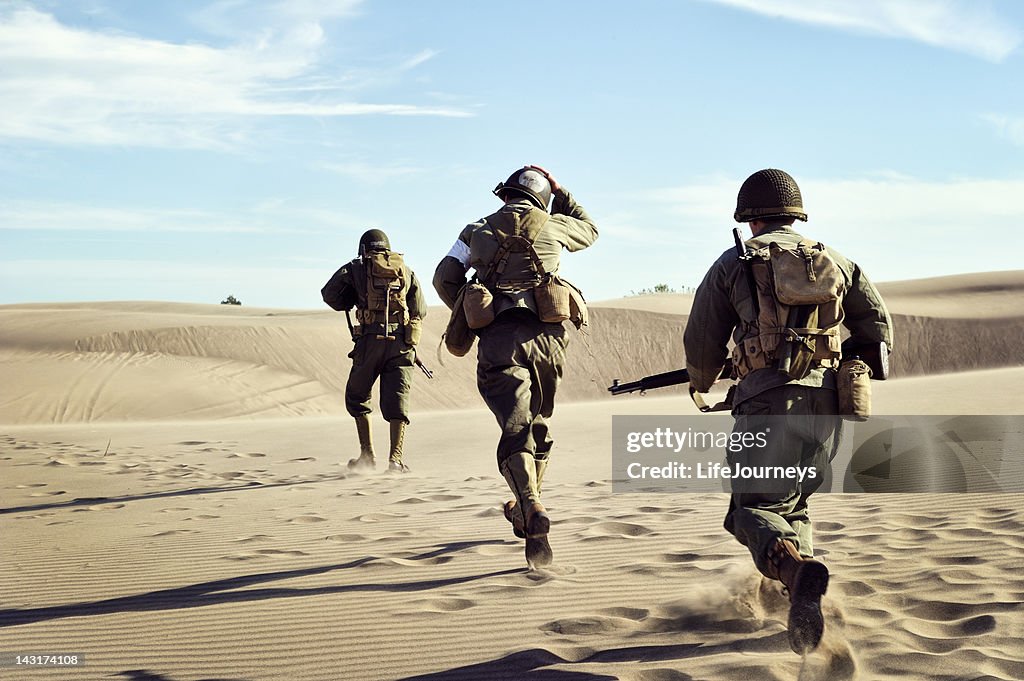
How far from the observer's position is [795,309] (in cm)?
423

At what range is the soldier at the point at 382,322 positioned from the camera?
9.78m

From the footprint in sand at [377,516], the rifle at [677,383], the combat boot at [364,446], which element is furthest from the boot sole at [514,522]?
the combat boot at [364,446]

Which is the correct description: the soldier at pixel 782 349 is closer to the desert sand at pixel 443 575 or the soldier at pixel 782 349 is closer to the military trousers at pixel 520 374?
the desert sand at pixel 443 575

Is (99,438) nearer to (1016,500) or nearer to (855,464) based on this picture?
(855,464)

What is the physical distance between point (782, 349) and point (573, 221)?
242 centimetres

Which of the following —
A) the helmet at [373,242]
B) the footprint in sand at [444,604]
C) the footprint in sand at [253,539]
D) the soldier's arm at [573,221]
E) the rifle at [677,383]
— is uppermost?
the helmet at [373,242]

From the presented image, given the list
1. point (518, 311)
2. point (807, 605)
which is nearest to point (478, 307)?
point (518, 311)

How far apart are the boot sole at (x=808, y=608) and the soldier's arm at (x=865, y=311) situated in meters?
1.20

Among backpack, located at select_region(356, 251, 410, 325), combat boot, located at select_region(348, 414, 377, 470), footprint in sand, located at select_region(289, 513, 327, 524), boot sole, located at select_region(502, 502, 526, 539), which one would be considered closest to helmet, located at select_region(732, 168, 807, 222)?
boot sole, located at select_region(502, 502, 526, 539)

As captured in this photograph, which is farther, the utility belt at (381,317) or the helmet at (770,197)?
the utility belt at (381,317)

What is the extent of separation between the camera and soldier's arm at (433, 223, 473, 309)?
6059 mm

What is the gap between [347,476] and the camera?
10.2 m

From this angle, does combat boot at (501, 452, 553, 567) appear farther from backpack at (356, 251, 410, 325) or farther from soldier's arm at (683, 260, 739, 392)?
backpack at (356, 251, 410, 325)

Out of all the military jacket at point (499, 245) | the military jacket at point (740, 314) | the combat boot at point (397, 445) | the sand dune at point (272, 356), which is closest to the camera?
the military jacket at point (740, 314)
